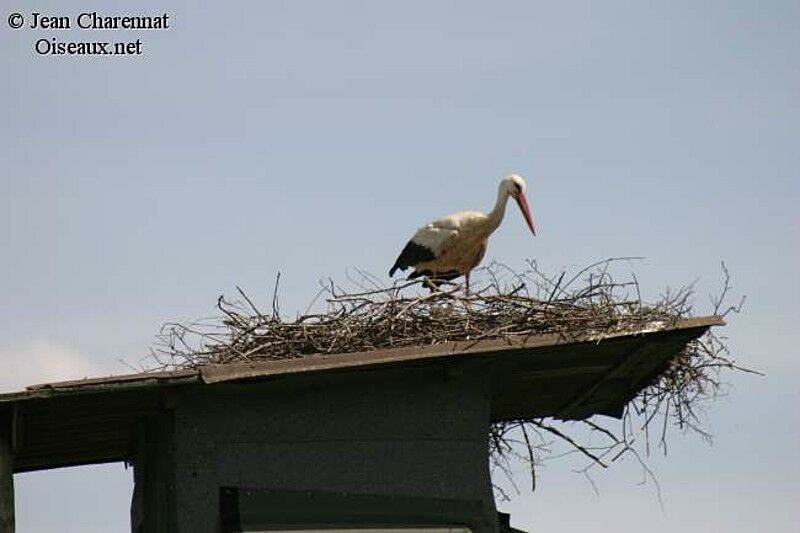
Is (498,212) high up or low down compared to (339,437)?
up

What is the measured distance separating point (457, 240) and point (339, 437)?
4.75 metres

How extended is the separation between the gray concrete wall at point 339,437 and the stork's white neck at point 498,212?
4.23m

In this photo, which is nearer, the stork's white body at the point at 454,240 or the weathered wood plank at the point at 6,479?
the weathered wood plank at the point at 6,479

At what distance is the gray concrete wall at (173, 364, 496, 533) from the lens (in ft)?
27.0

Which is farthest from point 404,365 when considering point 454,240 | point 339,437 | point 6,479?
point 454,240

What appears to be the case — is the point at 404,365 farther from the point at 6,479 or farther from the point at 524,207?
the point at 524,207

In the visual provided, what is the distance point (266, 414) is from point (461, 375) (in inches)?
45.6

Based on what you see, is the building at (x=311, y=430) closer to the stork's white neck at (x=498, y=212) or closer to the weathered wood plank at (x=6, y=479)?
the weathered wood plank at (x=6, y=479)

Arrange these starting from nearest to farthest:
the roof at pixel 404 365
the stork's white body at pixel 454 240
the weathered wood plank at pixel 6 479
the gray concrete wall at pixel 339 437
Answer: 1. the weathered wood plank at pixel 6 479
2. the roof at pixel 404 365
3. the gray concrete wall at pixel 339 437
4. the stork's white body at pixel 454 240

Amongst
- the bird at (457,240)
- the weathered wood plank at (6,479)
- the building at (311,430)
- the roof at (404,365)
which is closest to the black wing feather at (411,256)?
the bird at (457,240)

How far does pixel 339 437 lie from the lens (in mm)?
8617

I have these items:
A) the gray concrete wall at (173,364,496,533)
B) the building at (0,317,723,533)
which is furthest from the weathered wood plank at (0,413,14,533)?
the gray concrete wall at (173,364,496,533)

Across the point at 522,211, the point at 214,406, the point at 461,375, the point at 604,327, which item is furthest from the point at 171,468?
the point at 522,211

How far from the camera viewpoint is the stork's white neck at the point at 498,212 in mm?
13266
